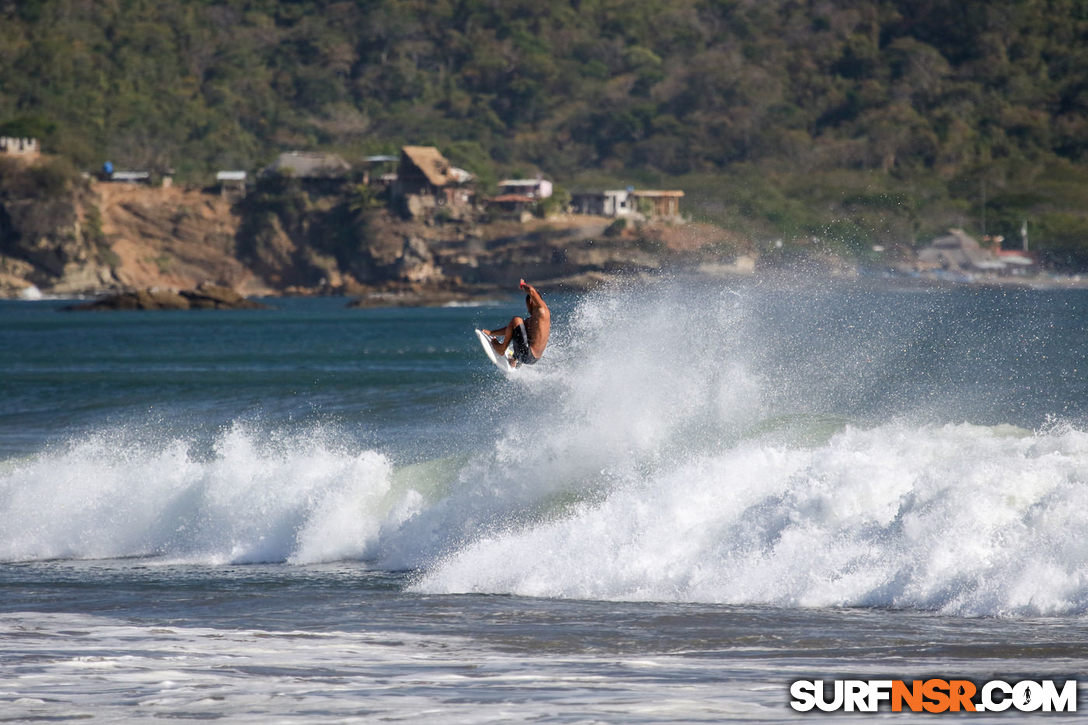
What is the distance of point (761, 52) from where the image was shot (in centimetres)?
15875

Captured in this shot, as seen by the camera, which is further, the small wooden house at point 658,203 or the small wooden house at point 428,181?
the small wooden house at point 428,181

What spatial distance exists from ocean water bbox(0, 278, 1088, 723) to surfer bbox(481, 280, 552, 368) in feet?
3.42

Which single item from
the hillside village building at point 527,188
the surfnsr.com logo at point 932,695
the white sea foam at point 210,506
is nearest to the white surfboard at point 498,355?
the white sea foam at point 210,506

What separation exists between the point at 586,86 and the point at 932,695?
6518 inches

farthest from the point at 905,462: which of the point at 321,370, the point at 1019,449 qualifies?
the point at 321,370

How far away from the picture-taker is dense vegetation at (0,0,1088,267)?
110 meters

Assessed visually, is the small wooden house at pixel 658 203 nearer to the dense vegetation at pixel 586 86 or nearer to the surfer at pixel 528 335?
the dense vegetation at pixel 586 86

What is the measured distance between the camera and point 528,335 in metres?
17.8

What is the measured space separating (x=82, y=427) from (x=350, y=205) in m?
113

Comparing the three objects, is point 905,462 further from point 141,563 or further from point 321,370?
point 321,370

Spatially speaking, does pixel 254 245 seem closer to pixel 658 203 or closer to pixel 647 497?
pixel 658 203

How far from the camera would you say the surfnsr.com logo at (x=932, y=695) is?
9.25 meters

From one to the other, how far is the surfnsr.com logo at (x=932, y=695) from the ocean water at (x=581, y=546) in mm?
186

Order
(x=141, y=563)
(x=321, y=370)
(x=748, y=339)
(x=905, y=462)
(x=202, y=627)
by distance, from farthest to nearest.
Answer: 1. (x=321, y=370)
2. (x=748, y=339)
3. (x=141, y=563)
4. (x=905, y=462)
5. (x=202, y=627)
